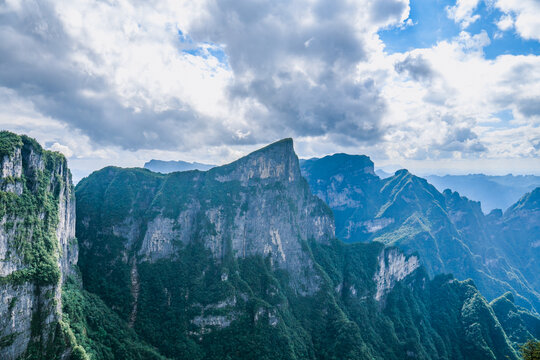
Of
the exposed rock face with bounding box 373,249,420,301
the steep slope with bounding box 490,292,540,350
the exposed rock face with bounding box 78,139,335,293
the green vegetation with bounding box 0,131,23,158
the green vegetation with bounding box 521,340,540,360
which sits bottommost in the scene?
the steep slope with bounding box 490,292,540,350

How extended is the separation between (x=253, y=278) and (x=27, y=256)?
73.2 m

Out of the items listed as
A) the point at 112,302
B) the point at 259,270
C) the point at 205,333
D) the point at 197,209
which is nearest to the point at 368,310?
the point at 259,270

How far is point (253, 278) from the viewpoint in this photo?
113 metres

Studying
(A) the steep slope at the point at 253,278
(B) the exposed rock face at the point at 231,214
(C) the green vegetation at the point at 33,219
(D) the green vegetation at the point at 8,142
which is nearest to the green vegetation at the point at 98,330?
(A) the steep slope at the point at 253,278

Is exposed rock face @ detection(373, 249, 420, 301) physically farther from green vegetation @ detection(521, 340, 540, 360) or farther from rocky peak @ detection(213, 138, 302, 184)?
green vegetation @ detection(521, 340, 540, 360)

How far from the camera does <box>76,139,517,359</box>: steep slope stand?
310 feet

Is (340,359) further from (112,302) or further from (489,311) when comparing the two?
(489,311)

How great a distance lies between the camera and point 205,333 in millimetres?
93000

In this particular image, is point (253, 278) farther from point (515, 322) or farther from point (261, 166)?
point (515, 322)

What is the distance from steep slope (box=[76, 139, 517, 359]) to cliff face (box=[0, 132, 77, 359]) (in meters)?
Answer: 36.6

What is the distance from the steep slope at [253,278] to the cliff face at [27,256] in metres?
36.6

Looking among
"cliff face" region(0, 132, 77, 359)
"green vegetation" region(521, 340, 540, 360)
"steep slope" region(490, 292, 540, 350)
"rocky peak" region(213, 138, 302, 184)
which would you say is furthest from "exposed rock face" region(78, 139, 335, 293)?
"steep slope" region(490, 292, 540, 350)

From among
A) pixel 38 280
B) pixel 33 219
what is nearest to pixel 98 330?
pixel 38 280

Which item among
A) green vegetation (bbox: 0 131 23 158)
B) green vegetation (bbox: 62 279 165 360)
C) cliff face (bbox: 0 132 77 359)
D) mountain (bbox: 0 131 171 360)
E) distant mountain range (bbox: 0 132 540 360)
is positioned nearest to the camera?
cliff face (bbox: 0 132 77 359)
